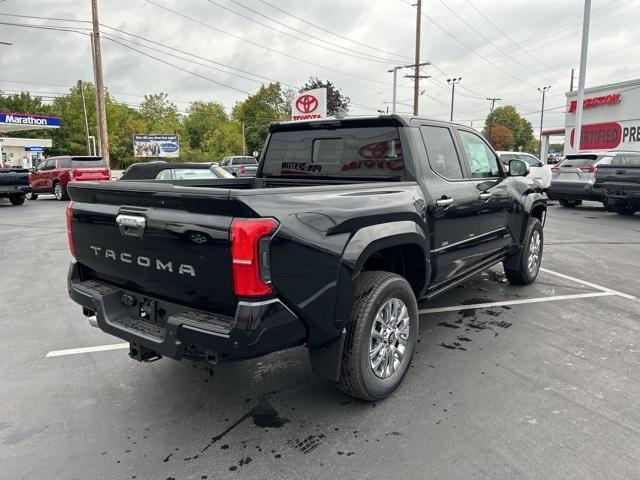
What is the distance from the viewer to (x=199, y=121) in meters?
102

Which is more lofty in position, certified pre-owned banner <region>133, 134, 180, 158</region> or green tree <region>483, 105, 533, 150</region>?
green tree <region>483, 105, 533, 150</region>

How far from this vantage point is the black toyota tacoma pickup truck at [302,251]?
7.91 feet

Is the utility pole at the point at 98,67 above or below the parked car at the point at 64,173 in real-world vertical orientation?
above

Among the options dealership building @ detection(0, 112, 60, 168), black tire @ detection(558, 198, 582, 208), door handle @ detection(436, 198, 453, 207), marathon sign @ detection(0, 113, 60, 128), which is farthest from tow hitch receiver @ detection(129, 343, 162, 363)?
dealership building @ detection(0, 112, 60, 168)

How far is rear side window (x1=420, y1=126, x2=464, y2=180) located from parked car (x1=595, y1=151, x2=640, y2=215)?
9.78m

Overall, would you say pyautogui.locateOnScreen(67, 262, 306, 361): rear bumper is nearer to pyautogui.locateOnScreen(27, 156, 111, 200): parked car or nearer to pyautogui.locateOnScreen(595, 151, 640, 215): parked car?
pyautogui.locateOnScreen(595, 151, 640, 215): parked car

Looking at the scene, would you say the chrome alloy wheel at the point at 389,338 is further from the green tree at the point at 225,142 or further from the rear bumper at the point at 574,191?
the green tree at the point at 225,142

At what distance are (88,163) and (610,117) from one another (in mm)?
27456

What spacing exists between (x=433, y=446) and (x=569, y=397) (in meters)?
1.17

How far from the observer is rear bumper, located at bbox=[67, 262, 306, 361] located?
2387mm

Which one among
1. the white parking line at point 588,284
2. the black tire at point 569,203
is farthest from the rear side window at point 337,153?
the black tire at point 569,203

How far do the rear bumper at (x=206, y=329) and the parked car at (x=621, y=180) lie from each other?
12.2 metres

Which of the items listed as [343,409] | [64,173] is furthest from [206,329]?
[64,173]

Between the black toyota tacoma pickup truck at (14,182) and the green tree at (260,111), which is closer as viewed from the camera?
the black toyota tacoma pickup truck at (14,182)
